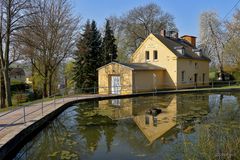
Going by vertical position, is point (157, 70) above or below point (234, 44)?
below

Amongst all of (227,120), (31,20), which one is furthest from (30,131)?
(31,20)

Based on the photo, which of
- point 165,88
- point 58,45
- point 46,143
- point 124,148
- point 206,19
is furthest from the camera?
point 206,19

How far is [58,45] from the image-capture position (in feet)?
99.1

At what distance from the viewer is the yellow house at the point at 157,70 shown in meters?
30.2

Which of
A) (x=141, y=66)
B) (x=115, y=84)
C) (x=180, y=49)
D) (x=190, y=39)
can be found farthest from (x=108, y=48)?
(x=190, y=39)

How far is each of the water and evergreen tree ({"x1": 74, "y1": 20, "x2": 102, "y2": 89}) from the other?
1866 cm

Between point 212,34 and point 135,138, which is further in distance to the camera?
point 212,34

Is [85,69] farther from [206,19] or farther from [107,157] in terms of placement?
[107,157]

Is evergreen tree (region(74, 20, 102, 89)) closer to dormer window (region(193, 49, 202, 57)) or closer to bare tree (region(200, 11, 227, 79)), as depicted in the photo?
dormer window (region(193, 49, 202, 57))

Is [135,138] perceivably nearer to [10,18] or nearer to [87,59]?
[10,18]

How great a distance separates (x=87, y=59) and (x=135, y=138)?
25.5m

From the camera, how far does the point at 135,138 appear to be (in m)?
10.7

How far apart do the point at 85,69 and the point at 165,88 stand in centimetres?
1054

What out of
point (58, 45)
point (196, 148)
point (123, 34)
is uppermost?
point (123, 34)
